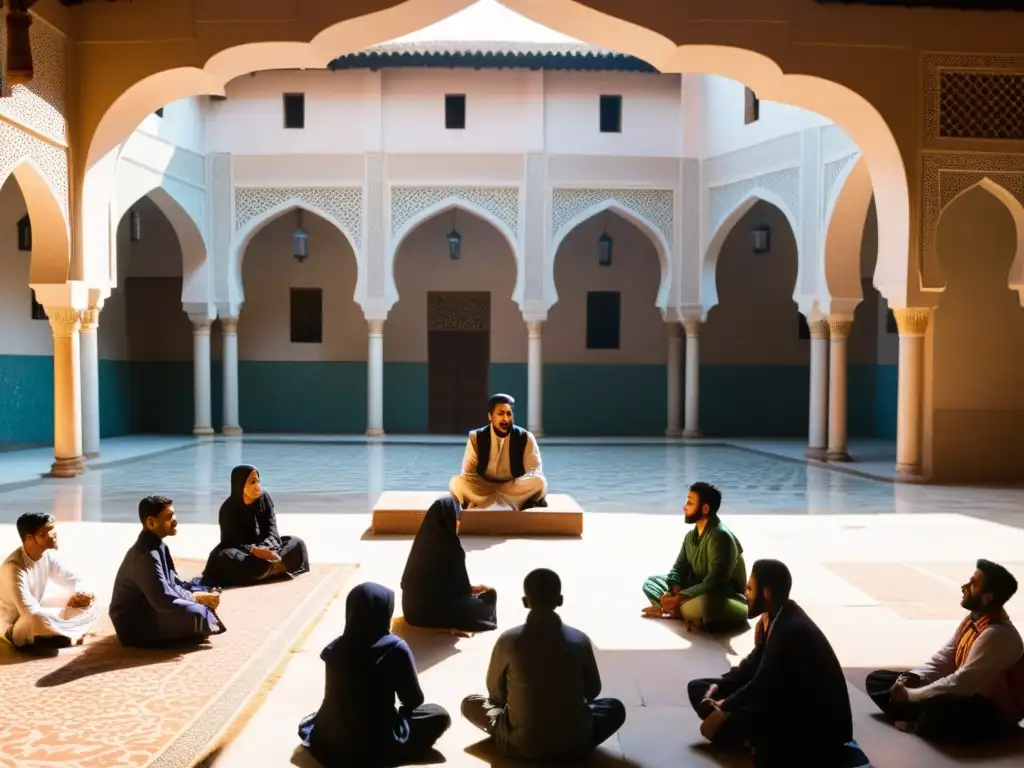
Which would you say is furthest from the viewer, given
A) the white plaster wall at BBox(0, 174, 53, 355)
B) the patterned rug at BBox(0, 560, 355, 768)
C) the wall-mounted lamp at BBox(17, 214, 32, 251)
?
the wall-mounted lamp at BBox(17, 214, 32, 251)

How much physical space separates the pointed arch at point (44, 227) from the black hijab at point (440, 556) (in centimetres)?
608

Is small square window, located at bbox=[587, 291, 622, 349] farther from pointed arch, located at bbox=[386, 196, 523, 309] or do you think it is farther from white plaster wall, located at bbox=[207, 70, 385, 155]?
white plaster wall, located at bbox=[207, 70, 385, 155]

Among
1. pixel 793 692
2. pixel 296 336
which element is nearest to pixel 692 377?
pixel 296 336

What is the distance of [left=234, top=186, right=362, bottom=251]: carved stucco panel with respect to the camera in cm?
1719

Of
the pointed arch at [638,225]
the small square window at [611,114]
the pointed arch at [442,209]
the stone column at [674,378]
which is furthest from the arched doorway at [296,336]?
the stone column at [674,378]

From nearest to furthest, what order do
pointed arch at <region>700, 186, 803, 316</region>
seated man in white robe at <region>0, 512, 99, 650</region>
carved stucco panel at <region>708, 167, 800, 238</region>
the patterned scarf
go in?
1. the patterned scarf
2. seated man in white robe at <region>0, 512, 99, 650</region>
3. carved stucco panel at <region>708, 167, 800, 238</region>
4. pointed arch at <region>700, 186, 803, 316</region>

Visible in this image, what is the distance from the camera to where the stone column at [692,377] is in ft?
57.6

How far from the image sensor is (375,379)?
1741cm

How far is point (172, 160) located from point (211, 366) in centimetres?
472

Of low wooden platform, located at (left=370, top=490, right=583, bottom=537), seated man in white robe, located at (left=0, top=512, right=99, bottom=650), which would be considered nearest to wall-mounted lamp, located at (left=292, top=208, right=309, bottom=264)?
low wooden platform, located at (left=370, top=490, right=583, bottom=537)

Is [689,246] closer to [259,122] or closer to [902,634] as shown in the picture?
[259,122]

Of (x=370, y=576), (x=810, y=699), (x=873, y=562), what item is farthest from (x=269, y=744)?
(x=873, y=562)

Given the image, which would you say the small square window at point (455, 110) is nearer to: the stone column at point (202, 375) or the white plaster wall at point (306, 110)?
the white plaster wall at point (306, 110)

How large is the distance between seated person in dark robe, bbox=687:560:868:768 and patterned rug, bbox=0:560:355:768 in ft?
6.06
